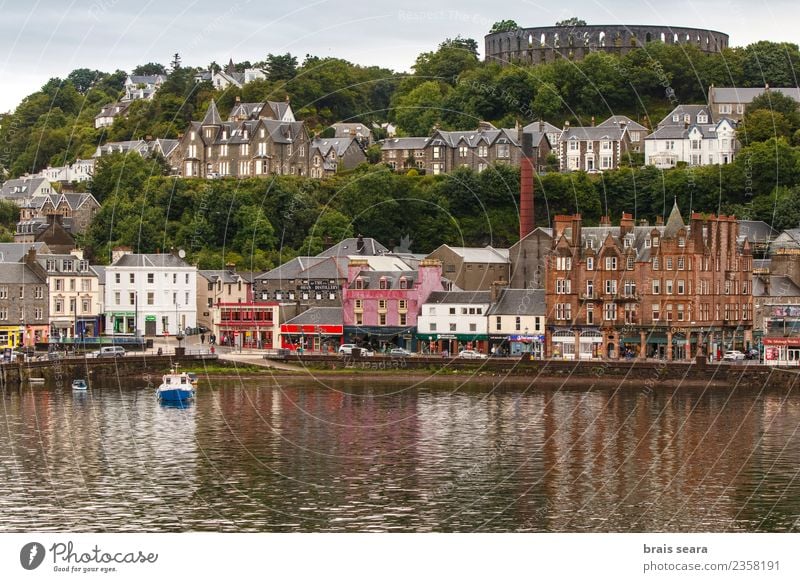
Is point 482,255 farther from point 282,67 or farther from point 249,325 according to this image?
point 282,67

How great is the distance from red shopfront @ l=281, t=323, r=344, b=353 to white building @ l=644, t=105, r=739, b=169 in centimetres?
3999

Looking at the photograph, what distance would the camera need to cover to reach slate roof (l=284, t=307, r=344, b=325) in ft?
327

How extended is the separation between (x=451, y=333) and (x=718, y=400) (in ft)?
75.4

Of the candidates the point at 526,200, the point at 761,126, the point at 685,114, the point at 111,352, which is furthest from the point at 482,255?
the point at 685,114

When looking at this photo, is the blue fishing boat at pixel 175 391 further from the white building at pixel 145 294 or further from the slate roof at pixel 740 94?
the slate roof at pixel 740 94

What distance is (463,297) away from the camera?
3839 inches

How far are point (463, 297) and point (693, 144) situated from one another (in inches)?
1602

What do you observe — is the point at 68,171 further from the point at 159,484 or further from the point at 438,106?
the point at 159,484

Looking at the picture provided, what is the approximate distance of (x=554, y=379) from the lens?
8638cm

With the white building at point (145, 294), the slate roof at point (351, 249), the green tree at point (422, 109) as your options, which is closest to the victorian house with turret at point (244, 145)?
the green tree at point (422, 109)

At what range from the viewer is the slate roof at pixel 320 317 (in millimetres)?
99625

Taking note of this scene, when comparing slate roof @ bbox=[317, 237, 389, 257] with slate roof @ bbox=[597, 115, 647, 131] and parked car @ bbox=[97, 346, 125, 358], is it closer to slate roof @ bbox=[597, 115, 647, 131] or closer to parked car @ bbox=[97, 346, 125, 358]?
parked car @ bbox=[97, 346, 125, 358]

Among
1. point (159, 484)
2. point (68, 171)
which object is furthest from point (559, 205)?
point (159, 484)
